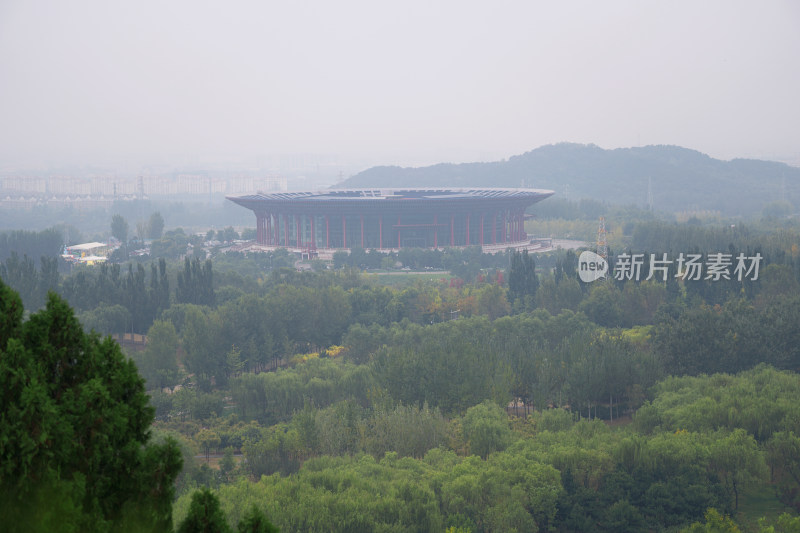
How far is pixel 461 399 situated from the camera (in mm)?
24359

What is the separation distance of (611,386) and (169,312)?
19.1 metres

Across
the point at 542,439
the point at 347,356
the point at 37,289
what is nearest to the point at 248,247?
the point at 37,289

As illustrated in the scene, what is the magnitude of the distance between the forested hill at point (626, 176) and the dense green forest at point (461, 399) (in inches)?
3472

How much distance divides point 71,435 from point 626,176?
13732 centimetres

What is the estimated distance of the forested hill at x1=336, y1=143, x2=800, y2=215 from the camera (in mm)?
125062

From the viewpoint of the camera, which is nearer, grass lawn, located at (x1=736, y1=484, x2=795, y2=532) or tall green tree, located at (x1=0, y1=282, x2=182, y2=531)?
tall green tree, located at (x1=0, y1=282, x2=182, y2=531)

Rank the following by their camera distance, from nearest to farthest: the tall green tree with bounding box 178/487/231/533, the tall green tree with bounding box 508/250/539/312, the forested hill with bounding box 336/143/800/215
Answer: the tall green tree with bounding box 178/487/231/533 → the tall green tree with bounding box 508/250/539/312 → the forested hill with bounding box 336/143/800/215

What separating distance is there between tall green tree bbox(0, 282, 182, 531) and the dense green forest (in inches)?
2.1

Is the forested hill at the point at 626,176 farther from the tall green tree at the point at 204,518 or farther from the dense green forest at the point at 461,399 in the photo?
the tall green tree at the point at 204,518

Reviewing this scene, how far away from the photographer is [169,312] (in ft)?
116

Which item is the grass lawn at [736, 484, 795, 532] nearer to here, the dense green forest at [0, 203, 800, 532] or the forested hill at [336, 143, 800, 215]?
the dense green forest at [0, 203, 800, 532]

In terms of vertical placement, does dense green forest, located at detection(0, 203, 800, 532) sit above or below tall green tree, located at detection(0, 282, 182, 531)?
below

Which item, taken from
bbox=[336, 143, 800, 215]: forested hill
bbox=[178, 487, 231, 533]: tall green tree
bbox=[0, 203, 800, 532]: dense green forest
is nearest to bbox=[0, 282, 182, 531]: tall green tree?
bbox=[0, 203, 800, 532]: dense green forest

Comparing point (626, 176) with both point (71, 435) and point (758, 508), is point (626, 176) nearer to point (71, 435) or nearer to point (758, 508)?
point (758, 508)
